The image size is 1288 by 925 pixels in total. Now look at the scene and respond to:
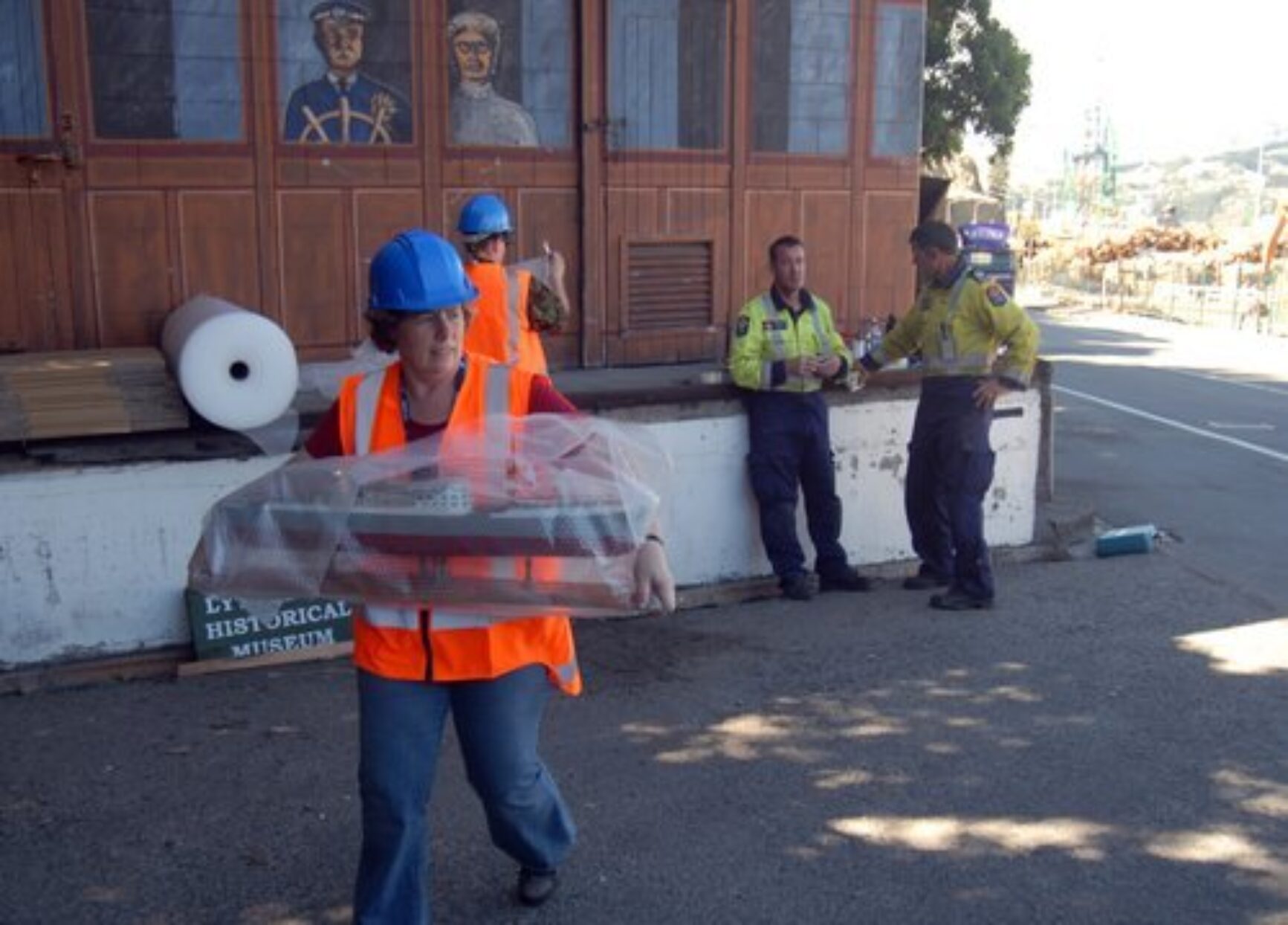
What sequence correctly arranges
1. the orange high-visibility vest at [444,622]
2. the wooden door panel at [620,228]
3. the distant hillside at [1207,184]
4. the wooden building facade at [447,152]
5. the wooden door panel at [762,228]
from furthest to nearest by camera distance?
1. the distant hillside at [1207,184]
2. the wooden door panel at [762,228]
3. the wooden door panel at [620,228]
4. the wooden building facade at [447,152]
5. the orange high-visibility vest at [444,622]

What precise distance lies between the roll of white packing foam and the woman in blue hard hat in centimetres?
281

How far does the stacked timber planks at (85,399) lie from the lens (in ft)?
19.0

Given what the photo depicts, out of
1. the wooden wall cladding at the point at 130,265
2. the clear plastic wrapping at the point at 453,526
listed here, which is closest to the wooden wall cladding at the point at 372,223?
the wooden wall cladding at the point at 130,265

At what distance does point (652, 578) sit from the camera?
10.3 ft

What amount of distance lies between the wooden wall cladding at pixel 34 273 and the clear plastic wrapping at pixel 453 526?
14.4 ft

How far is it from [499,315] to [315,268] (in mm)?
2417

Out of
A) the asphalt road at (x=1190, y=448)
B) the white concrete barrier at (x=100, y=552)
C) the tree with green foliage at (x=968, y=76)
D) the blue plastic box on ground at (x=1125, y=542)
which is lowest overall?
the asphalt road at (x=1190, y=448)

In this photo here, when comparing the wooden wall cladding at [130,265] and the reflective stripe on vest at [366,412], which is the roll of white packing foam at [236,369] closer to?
the wooden wall cladding at [130,265]

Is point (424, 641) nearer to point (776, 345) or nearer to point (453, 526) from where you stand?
point (453, 526)

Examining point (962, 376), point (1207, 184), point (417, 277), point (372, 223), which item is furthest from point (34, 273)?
point (1207, 184)

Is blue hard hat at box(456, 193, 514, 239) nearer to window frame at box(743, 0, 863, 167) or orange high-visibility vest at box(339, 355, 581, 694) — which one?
orange high-visibility vest at box(339, 355, 581, 694)

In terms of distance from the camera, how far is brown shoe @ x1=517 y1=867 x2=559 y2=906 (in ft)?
12.6

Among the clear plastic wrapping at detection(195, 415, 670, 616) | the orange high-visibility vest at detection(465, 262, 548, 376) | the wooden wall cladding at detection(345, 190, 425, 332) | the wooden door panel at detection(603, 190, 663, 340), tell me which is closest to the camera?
the clear plastic wrapping at detection(195, 415, 670, 616)

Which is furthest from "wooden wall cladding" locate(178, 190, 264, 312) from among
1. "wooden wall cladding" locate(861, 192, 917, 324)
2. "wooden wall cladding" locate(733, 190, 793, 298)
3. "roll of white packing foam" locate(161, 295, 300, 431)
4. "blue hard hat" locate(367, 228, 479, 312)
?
"blue hard hat" locate(367, 228, 479, 312)
